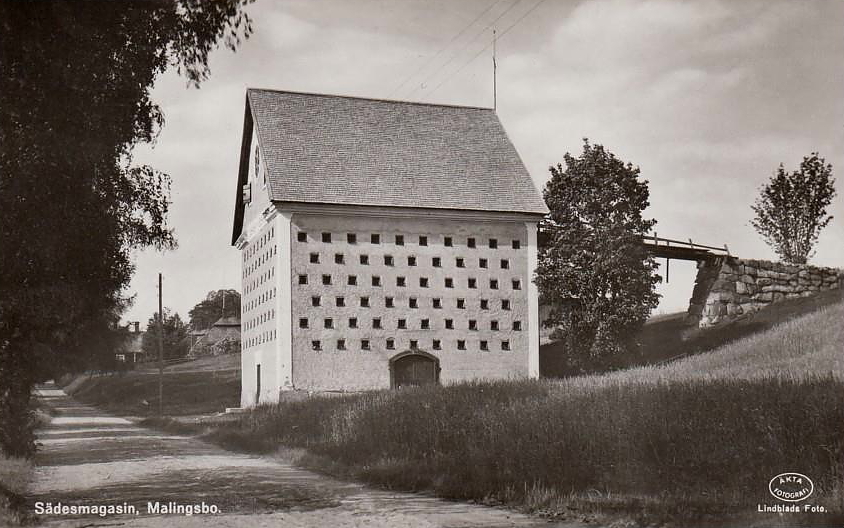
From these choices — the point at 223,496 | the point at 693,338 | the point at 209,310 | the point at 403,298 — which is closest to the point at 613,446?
the point at 223,496

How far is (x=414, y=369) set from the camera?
38.4 metres

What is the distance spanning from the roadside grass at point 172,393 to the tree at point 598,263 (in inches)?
718

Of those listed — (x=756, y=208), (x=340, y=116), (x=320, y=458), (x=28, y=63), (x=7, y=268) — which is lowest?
(x=320, y=458)

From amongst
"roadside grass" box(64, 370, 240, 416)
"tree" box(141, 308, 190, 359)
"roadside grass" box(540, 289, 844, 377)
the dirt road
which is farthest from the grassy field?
"tree" box(141, 308, 190, 359)

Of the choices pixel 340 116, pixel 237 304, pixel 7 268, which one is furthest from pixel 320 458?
pixel 237 304

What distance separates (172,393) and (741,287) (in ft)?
118

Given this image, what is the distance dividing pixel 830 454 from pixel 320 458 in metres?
10.2

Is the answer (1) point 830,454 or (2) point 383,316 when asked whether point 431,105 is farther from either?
(1) point 830,454

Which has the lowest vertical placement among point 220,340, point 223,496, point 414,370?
point 223,496

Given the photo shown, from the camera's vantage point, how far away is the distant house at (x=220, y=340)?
92.8 meters

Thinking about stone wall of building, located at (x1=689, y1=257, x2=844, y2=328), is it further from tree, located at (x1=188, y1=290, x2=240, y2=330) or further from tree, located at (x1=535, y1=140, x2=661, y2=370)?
tree, located at (x1=188, y1=290, x2=240, y2=330)

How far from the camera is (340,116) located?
42000 millimetres

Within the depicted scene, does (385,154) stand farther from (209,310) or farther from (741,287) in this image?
(209,310)

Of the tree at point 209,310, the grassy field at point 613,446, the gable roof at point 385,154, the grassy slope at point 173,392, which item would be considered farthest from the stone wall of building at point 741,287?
the tree at point 209,310
